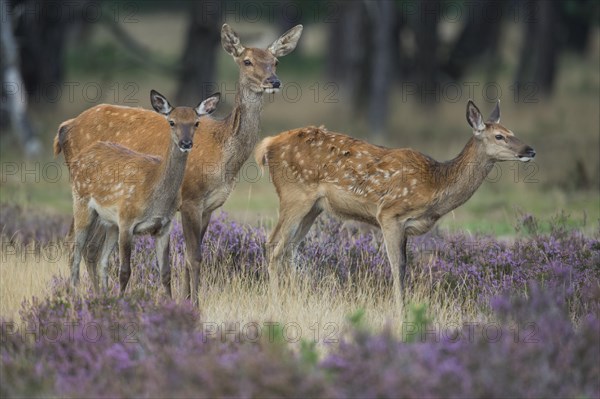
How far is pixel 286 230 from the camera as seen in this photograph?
1040 centimetres

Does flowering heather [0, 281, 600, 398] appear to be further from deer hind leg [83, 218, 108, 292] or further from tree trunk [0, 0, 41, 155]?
tree trunk [0, 0, 41, 155]

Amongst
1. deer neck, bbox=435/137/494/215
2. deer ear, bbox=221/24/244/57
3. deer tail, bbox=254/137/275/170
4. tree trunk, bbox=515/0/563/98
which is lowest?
deer neck, bbox=435/137/494/215

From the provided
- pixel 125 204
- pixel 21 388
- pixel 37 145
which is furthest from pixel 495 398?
pixel 37 145

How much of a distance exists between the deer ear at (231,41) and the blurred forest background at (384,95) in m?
3.12

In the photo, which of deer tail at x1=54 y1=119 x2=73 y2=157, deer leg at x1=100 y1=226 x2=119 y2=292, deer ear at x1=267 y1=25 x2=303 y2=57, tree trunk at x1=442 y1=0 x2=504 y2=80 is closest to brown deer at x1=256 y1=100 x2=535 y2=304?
deer ear at x1=267 y1=25 x2=303 y2=57

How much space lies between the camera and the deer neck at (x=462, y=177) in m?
9.91

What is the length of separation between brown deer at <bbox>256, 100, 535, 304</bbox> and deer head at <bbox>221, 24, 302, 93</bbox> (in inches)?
31.6

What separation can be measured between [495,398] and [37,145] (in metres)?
15.0

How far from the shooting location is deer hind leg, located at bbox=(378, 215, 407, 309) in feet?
32.1

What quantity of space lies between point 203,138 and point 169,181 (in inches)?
39.7

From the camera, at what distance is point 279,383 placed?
6.11 m

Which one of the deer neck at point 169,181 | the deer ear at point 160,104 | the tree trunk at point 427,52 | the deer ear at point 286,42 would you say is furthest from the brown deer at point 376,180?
the tree trunk at point 427,52

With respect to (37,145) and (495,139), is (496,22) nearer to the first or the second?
(37,145)

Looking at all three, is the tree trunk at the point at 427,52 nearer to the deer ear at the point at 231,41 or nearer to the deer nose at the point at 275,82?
the deer ear at the point at 231,41
